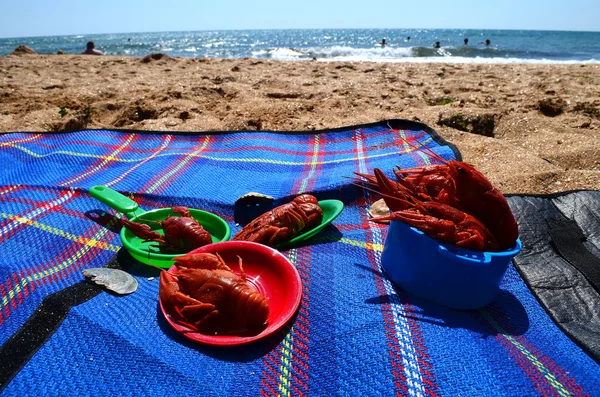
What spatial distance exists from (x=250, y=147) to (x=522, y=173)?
297 centimetres

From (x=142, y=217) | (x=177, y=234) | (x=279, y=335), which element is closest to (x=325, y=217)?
(x=177, y=234)

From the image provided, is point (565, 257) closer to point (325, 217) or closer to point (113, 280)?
point (325, 217)

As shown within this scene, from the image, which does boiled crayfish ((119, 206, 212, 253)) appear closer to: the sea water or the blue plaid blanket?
the blue plaid blanket

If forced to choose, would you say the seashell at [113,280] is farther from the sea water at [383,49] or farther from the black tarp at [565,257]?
the sea water at [383,49]

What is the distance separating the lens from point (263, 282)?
236cm

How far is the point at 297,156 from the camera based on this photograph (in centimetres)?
426

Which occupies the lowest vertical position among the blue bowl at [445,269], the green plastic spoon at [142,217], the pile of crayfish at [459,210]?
the green plastic spoon at [142,217]

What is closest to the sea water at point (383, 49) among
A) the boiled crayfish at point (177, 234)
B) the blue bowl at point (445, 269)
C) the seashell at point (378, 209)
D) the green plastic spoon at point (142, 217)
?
the seashell at point (378, 209)

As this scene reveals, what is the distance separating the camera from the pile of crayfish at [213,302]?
193cm

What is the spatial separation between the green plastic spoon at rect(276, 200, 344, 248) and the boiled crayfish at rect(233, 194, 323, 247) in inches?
1.6

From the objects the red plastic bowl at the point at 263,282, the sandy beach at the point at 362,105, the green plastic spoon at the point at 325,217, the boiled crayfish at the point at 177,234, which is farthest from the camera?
the sandy beach at the point at 362,105

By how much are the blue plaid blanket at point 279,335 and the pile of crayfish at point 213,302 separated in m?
0.11

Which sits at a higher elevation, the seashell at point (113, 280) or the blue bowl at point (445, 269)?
the blue bowl at point (445, 269)

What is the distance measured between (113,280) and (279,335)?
42.8 inches
